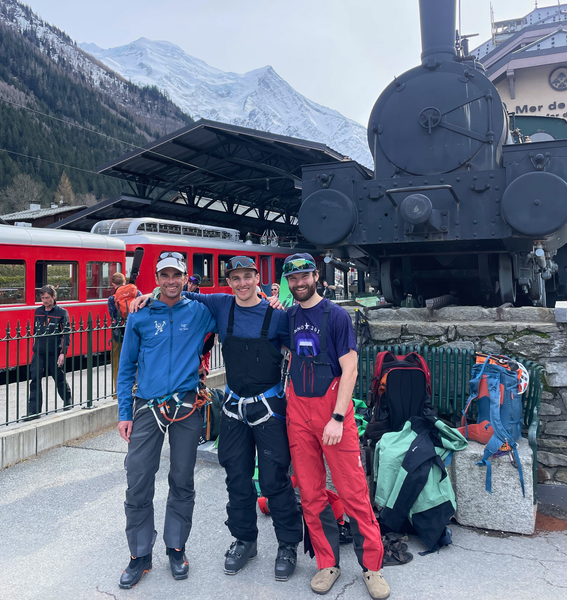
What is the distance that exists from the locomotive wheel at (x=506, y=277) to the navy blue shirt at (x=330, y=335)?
320 cm

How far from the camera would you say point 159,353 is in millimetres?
3094

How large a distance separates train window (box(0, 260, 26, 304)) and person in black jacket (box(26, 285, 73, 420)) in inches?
113

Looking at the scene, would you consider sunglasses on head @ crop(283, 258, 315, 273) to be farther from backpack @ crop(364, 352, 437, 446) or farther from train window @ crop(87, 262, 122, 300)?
train window @ crop(87, 262, 122, 300)

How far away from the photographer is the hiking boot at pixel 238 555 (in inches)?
118

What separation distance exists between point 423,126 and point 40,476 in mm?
5098

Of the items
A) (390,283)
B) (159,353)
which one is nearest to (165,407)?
(159,353)

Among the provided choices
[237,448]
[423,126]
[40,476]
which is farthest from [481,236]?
[40,476]

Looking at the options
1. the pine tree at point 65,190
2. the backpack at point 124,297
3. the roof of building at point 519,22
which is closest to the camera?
the backpack at point 124,297

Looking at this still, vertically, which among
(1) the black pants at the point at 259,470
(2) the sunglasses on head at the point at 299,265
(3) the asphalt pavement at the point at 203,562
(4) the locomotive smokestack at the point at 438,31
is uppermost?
(4) the locomotive smokestack at the point at 438,31

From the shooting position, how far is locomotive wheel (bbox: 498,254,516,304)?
5.38 metres

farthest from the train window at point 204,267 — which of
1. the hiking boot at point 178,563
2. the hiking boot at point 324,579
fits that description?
the hiking boot at point 324,579

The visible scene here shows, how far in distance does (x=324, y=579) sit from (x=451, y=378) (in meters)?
2.44

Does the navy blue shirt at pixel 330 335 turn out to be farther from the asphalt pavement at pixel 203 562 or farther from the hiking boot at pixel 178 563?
the hiking boot at pixel 178 563

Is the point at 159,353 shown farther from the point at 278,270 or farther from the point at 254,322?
the point at 278,270
